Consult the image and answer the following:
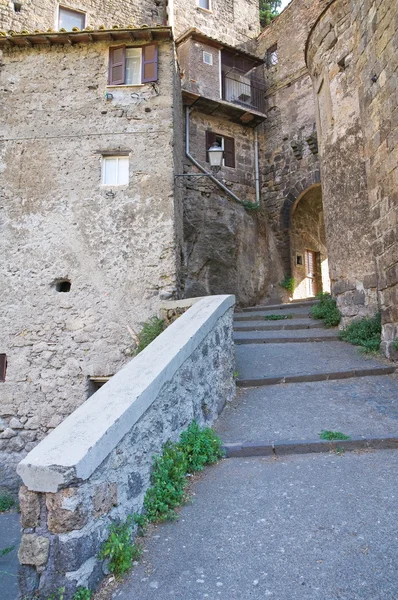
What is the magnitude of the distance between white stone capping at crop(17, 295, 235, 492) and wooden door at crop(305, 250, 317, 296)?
43.8ft

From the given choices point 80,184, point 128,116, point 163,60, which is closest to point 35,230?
point 80,184

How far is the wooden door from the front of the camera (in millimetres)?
16641

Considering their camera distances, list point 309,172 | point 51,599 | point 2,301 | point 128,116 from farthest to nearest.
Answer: point 309,172 < point 128,116 < point 2,301 < point 51,599

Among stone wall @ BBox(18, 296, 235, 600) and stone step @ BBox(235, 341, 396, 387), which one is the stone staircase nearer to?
stone step @ BBox(235, 341, 396, 387)

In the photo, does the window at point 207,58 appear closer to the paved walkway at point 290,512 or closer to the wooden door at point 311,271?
the wooden door at point 311,271

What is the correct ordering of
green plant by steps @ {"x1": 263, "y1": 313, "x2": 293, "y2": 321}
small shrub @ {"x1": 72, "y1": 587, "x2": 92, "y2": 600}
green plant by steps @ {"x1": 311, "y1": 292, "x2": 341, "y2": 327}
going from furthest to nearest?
green plant by steps @ {"x1": 263, "y1": 313, "x2": 293, "y2": 321}
green plant by steps @ {"x1": 311, "y1": 292, "x2": 341, "y2": 327}
small shrub @ {"x1": 72, "y1": 587, "x2": 92, "y2": 600}

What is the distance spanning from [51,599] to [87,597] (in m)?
0.17

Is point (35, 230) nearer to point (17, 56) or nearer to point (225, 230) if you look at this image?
point (17, 56)

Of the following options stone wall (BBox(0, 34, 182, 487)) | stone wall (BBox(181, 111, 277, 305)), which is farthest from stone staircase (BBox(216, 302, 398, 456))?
stone wall (BBox(181, 111, 277, 305))

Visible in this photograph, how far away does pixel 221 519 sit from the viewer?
8.73 feet

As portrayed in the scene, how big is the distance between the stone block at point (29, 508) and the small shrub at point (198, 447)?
1.25 m

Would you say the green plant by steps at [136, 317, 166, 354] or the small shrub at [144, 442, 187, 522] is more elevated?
the green plant by steps at [136, 317, 166, 354]

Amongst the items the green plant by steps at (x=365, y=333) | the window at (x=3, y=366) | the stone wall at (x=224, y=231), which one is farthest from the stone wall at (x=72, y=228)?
the stone wall at (x=224, y=231)

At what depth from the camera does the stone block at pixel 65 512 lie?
2.11 m
